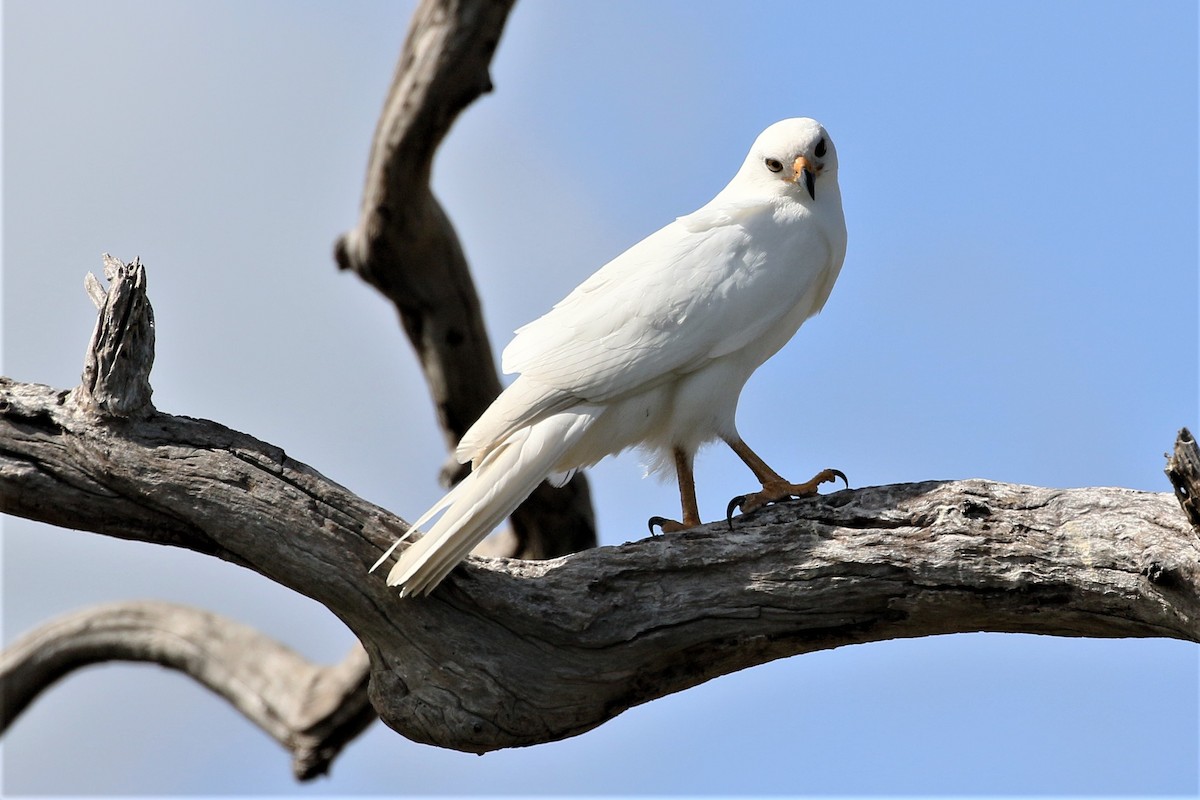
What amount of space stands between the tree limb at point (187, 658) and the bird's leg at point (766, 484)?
4.29 metres

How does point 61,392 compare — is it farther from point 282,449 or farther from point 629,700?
point 629,700

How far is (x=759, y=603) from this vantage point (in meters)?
4.52

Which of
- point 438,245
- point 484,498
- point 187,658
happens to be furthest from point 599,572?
point 187,658

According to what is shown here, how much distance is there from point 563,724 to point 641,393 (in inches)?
49.9

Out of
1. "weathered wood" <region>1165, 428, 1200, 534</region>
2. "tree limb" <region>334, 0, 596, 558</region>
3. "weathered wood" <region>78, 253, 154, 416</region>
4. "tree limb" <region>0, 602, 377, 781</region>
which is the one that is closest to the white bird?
"weathered wood" <region>78, 253, 154, 416</region>

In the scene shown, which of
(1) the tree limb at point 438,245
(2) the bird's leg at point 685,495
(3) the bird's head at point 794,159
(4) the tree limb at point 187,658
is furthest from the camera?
(4) the tree limb at point 187,658

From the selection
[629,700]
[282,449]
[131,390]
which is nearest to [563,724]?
[629,700]

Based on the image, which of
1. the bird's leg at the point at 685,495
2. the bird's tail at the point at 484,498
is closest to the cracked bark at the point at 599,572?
the bird's tail at the point at 484,498

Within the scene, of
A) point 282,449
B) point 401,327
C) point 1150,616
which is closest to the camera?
point 1150,616

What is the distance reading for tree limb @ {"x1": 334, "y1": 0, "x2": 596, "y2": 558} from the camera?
7.71 metres

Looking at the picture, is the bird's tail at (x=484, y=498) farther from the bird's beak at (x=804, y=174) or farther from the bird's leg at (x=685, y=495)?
the bird's beak at (x=804, y=174)

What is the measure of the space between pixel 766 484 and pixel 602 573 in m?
0.81

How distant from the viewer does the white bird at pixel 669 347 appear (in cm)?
464

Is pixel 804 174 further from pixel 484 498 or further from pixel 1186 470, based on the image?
pixel 1186 470
